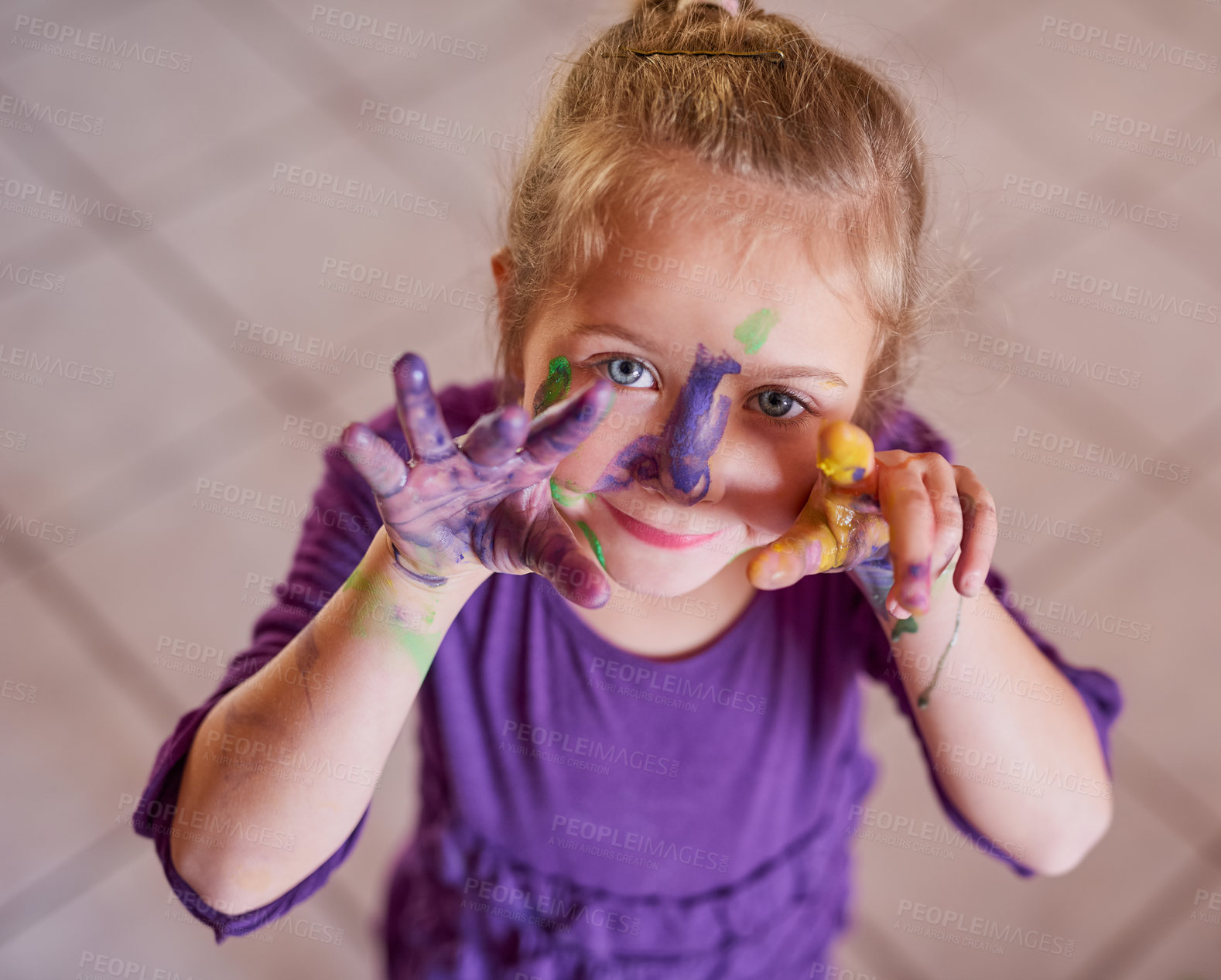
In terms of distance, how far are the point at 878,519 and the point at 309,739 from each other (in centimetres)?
47

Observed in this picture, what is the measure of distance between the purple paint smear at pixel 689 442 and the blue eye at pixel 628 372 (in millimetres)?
30

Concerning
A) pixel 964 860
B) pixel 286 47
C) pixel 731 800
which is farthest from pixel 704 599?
pixel 286 47

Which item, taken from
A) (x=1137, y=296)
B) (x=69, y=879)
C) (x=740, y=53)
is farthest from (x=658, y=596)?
(x=1137, y=296)

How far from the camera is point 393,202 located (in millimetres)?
2141

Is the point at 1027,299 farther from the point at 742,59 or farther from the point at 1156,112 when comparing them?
the point at 742,59

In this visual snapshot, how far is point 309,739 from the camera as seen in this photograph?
33.9 inches

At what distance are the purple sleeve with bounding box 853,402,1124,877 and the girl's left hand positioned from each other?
0.23 meters

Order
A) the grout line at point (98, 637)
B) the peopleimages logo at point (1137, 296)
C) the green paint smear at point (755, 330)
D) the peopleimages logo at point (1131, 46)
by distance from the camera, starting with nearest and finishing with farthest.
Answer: the green paint smear at point (755, 330), the grout line at point (98, 637), the peopleimages logo at point (1137, 296), the peopleimages logo at point (1131, 46)

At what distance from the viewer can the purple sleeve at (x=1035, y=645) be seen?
3.33ft

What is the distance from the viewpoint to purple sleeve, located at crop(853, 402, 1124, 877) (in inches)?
39.9

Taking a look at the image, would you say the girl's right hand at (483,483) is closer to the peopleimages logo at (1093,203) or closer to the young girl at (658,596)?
the young girl at (658,596)

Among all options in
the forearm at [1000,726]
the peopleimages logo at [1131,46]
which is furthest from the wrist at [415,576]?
the peopleimages logo at [1131,46]

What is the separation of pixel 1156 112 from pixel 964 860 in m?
1.66

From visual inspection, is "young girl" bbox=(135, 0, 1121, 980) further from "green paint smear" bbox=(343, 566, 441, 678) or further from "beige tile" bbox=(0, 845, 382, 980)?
"beige tile" bbox=(0, 845, 382, 980)
